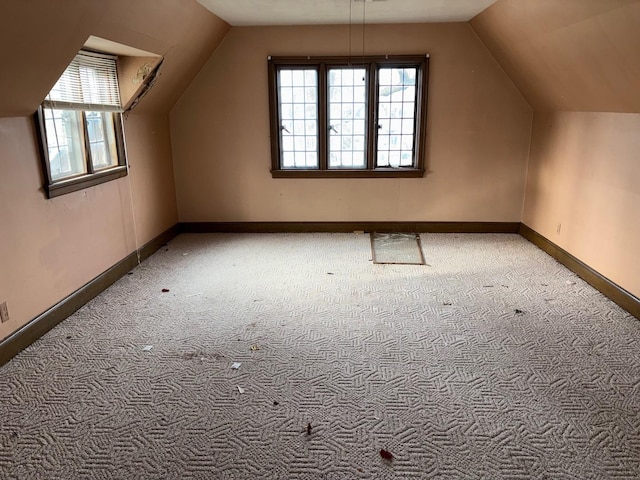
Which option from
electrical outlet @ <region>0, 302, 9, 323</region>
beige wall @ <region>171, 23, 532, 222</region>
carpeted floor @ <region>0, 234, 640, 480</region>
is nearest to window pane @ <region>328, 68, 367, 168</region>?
beige wall @ <region>171, 23, 532, 222</region>

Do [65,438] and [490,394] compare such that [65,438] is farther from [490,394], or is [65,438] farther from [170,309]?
[490,394]

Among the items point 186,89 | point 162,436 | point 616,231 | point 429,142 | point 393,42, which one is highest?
point 393,42

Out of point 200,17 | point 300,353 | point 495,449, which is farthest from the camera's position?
point 200,17

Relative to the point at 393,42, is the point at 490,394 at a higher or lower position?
lower

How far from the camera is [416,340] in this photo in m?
2.95

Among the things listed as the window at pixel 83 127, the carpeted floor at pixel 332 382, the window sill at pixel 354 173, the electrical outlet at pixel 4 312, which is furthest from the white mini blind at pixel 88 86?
the window sill at pixel 354 173

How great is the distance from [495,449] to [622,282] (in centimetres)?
210

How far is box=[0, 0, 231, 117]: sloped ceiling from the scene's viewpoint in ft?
7.56

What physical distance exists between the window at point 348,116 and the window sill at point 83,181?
1768 mm

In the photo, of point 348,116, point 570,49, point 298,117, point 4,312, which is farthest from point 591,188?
point 4,312

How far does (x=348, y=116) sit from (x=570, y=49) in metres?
2.37

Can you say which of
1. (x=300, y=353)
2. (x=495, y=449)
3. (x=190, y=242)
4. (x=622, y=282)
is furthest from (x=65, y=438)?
(x=622, y=282)

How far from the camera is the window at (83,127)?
3213 mm

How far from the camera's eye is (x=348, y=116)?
17.1 feet
